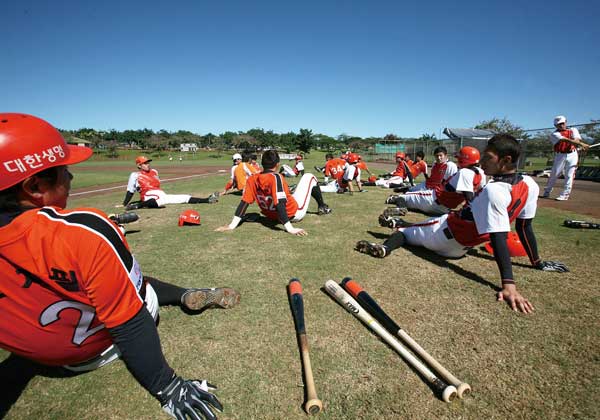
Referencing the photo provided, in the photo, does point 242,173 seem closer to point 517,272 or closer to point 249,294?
point 249,294

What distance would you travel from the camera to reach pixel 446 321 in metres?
2.52

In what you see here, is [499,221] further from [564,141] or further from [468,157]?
[564,141]

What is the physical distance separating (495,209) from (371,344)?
6.58 feet

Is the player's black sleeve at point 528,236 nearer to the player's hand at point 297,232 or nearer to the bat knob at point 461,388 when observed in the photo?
the bat knob at point 461,388

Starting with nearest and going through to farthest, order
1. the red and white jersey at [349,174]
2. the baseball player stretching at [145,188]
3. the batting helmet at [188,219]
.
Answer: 1. the batting helmet at [188,219]
2. the baseball player stretching at [145,188]
3. the red and white jersey at [349,174]

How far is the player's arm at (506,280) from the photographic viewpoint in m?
2.67

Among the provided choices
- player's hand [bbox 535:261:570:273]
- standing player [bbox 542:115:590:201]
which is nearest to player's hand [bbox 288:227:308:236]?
player's hand [bbox 535:261:570:273]

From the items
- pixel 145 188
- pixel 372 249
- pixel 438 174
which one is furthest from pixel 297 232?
pixel 145 188

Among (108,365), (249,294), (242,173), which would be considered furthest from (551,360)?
(242,173)

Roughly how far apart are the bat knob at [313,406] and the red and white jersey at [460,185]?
4.18 m

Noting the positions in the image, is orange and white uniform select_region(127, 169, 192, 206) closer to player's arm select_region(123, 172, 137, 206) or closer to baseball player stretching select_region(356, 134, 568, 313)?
player's arm select_region(123, 172, 137, 206)

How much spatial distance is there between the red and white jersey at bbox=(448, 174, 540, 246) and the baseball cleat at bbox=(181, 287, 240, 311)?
279 centimetres

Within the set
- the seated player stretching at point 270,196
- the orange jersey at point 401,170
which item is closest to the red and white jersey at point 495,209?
the seated player stretching at point 270,196

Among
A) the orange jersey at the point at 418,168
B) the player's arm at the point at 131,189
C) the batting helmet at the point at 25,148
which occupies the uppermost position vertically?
the batting helmet at the point at 25,148
